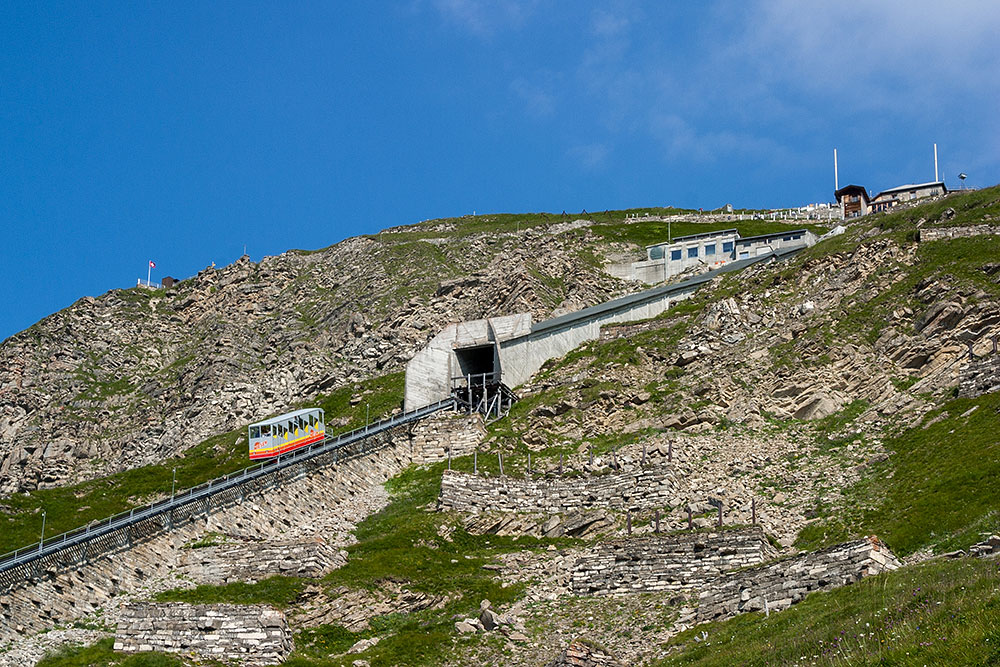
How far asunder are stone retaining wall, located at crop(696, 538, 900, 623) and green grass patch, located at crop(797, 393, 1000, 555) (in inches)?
132

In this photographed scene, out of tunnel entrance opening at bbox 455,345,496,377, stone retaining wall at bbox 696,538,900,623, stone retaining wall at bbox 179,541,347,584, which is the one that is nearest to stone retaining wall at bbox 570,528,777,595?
stone retaining wall at bbox 696,538,900,623

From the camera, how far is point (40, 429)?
9631 centimetres

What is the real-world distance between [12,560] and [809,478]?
3819 centimetres

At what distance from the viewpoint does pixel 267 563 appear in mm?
47000

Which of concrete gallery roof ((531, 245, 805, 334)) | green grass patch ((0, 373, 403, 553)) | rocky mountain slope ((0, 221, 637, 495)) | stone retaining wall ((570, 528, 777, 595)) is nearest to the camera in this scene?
stone retaining wall ((570, 528, 777, 595))

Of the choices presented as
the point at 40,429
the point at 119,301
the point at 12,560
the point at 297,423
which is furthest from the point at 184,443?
the point at 12,560

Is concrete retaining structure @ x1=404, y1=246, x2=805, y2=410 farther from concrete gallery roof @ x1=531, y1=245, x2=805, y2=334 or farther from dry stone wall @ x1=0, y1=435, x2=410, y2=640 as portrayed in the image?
dry stone wall @ x1=0, y1=435, x2=410, y2=640

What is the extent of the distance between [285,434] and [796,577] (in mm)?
39797

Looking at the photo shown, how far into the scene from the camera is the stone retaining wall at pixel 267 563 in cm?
4634

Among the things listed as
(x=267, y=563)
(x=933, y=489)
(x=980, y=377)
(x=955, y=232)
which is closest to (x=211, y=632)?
(x=267, y=563)

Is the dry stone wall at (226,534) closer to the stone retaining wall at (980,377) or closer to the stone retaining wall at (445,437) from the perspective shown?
the stone retaining wall at (445,437)

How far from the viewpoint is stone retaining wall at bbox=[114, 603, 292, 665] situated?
128ft

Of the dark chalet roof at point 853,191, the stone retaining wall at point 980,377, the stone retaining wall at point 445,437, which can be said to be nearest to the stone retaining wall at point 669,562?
the stone retaining wall at point 980,377

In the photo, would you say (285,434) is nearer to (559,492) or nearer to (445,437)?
(445,437)
